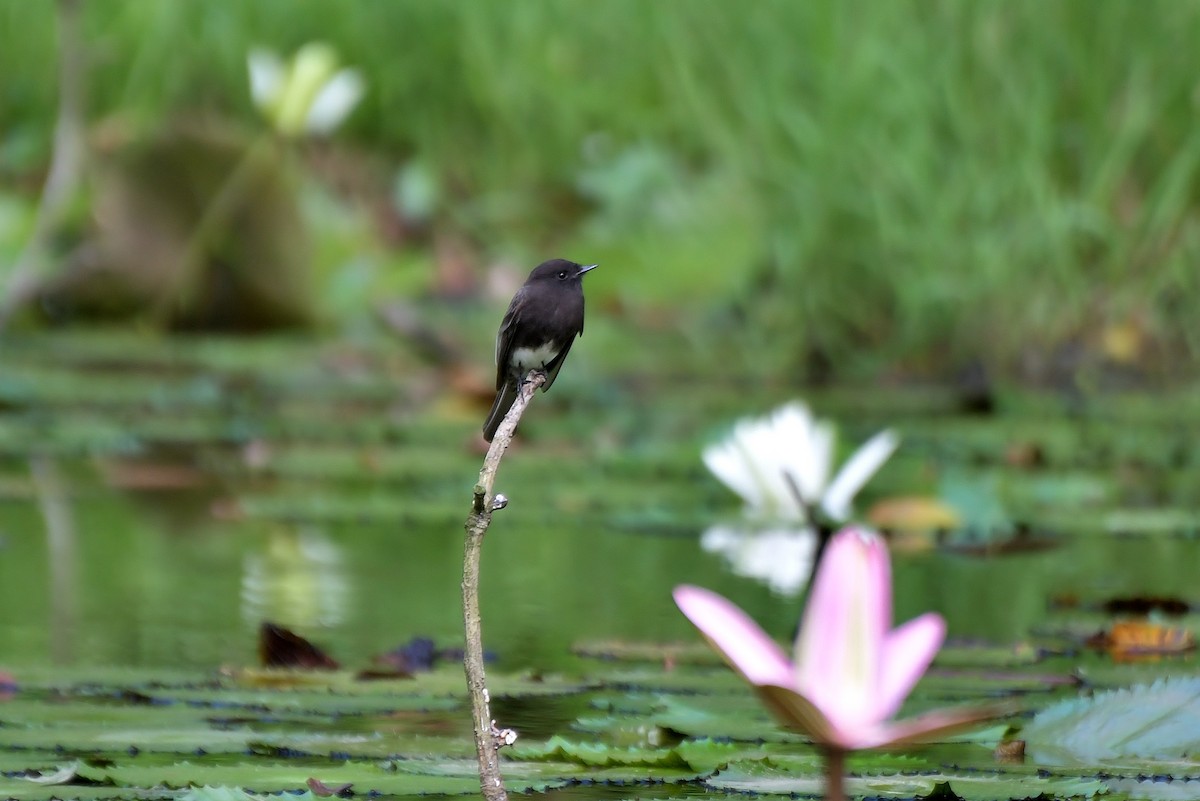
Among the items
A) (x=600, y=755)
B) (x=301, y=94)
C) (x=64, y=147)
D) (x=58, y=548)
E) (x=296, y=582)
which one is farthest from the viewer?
(x=301, y=94)

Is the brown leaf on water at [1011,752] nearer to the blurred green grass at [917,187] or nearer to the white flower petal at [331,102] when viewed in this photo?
the blurred green grass at [917,187]

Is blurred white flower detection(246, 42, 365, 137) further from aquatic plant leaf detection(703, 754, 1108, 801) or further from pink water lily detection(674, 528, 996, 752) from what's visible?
pink water lily detection(674, 528, 996, 752)

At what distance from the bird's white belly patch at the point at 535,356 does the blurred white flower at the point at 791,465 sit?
2.48 feet

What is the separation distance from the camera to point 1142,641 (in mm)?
2047

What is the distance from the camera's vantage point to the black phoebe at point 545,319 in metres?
1.28

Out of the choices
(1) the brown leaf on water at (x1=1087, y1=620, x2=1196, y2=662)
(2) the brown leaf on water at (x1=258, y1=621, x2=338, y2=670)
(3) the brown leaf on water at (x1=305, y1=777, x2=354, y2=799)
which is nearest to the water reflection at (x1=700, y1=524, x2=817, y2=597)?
(1) the brown leaf on water at (x1=1087, y1=620, x2=1196, y2=662)

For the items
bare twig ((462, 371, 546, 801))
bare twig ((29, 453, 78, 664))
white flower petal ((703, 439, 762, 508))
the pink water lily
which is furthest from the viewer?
white flower petal ((703, 439, 762, 508))

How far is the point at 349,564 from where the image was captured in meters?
2.69

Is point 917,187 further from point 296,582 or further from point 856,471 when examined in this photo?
point 296,582

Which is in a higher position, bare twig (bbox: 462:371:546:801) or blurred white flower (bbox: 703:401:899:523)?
blurred white flower (bbox: 703:401:899:523)

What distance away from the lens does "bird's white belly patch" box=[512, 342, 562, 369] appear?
4.23 ft

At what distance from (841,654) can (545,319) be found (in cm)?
58

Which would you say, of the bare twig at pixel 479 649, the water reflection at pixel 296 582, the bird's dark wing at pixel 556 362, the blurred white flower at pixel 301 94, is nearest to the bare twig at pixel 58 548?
the water reflection at pixel 296 582

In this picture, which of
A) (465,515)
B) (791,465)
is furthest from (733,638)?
(465,515)
